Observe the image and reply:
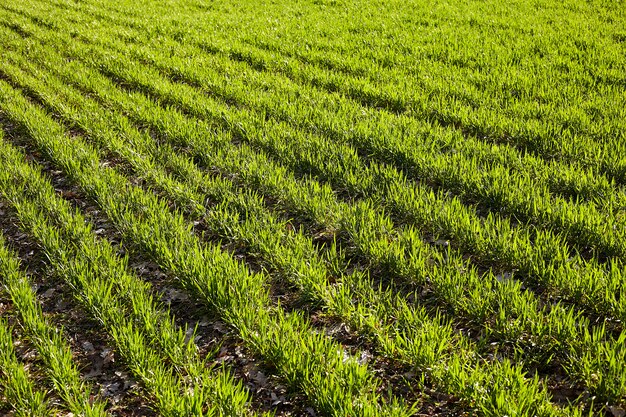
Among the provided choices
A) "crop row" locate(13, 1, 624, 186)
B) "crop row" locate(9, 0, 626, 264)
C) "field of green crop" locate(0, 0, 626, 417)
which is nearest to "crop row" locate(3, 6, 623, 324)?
"field of green crop" locate(0, 0, 626, 417)

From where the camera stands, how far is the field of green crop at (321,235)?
3.22 m

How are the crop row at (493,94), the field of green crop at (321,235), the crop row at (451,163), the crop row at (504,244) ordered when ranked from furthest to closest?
the crop row at (493,94), the crop row at (451,163), the crop row at (504,244), the field of green crop at (321,235)

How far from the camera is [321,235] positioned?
4730 millimetres

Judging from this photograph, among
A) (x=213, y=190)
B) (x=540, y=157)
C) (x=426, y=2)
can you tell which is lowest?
(x=213, y=190)

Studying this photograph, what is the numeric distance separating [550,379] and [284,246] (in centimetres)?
214

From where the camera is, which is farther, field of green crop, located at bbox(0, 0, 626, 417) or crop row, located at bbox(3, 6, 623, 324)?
crop row, located at bbox(3, 6, 623, 324)

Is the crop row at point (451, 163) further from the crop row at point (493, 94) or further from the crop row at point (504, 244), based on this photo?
the crop row at point (493, 94)

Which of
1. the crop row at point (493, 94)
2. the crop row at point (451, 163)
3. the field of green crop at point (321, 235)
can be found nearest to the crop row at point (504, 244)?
the field of green crop at point (321, 235)

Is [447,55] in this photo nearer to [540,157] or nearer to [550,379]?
[540,157]

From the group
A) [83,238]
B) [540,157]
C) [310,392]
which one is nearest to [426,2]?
[540,157]

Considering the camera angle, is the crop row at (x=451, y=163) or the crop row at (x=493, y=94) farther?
the crop row at (x=493, y=94)

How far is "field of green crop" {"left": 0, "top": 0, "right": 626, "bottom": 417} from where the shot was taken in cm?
322

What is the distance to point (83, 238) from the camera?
4.64 meters

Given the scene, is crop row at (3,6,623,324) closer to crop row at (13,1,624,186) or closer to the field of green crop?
the field of green crop
